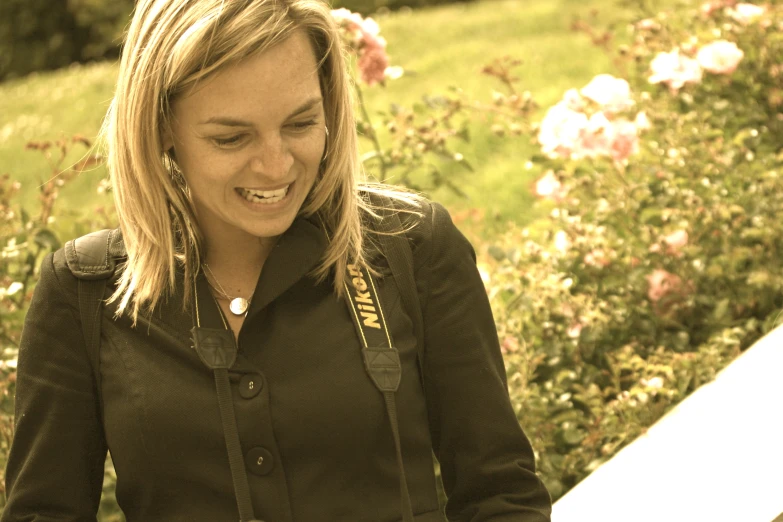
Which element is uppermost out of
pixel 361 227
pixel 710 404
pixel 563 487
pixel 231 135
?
pixel 231 135

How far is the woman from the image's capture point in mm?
1927

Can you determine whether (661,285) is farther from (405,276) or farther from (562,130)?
(405,276)

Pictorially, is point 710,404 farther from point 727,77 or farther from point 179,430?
point 727,77

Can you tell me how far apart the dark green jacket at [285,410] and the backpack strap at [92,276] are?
0.01 m

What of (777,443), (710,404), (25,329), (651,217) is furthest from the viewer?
(651,217)

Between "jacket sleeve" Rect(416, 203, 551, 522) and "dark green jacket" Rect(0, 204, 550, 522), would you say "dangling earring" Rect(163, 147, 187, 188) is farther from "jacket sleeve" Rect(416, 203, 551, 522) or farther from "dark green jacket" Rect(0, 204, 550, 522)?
"jacket sleeve" Rect(416, 203, 551, 522)

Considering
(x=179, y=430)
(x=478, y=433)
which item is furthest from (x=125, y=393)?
(x=478, y=433)

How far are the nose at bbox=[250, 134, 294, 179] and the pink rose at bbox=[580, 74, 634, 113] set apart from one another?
1.97 m

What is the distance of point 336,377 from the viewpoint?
6.49 ft

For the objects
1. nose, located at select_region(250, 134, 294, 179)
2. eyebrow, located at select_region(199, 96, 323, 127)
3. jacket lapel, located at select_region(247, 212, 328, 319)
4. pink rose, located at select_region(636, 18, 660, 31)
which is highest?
eyebrow, located at select_region(199, 96, 323, 127)

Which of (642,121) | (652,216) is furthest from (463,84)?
(652,216)

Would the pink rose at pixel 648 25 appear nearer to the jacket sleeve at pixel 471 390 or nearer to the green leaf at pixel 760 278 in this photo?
the green leaf at pixel 760 278

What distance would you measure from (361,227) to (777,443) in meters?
1.23

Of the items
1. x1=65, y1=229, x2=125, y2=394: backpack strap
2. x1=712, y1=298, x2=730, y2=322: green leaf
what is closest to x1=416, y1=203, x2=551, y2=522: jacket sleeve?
x1=65, y1=229, x2=125, y2=394: backpack strap
